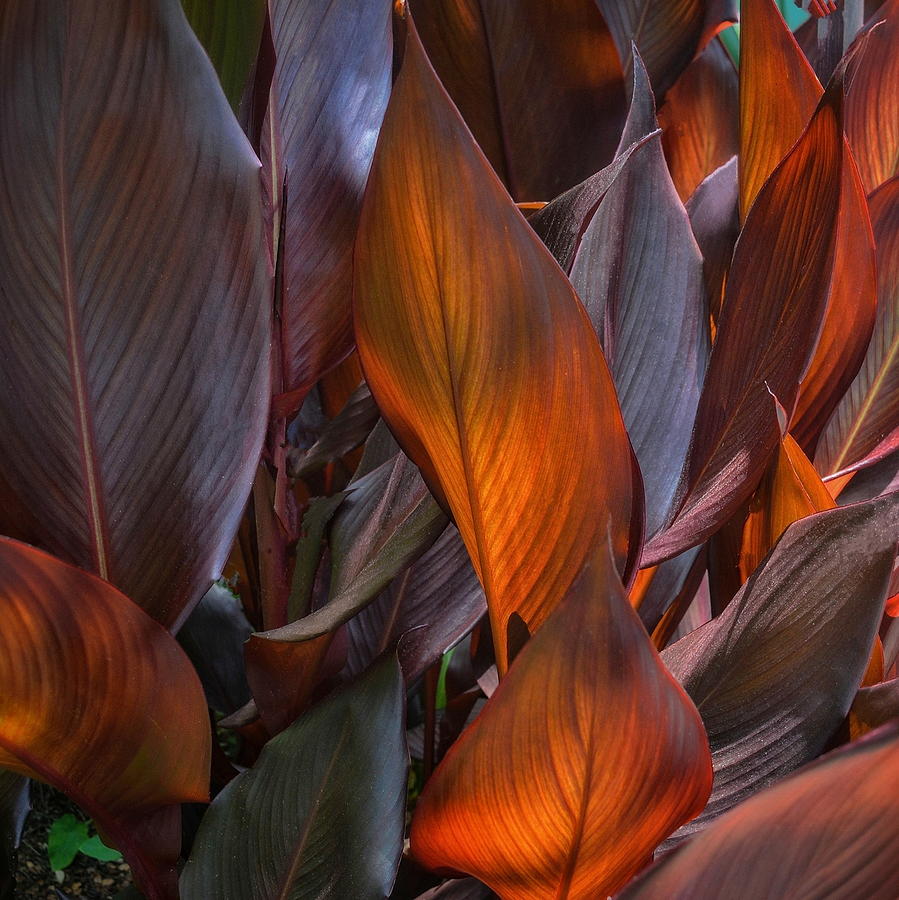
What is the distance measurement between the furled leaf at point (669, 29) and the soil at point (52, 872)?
830 millimetres

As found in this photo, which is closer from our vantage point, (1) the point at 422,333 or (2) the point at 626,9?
(1) the point at 422,333

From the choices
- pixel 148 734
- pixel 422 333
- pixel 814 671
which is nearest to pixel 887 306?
pixel 814 671

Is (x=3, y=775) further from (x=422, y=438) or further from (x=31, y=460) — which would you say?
(x=422, y=438)

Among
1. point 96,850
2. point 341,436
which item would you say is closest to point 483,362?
point 341,436

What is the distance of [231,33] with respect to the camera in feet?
1.65

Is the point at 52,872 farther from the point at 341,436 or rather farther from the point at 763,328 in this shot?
the point at 763,328

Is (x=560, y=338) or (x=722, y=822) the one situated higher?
(x=560, y=338)

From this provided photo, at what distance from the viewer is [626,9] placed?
889mm

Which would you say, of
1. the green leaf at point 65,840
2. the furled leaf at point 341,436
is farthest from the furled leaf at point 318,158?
the green leaf at point 65,840

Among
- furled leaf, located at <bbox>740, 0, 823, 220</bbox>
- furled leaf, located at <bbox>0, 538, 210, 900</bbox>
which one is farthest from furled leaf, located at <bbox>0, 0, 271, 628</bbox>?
furled leaf, located at <bbox>740, 0, 823, 220</bbox>

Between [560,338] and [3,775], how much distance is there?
0.43 m

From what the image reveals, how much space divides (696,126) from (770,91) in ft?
1.09

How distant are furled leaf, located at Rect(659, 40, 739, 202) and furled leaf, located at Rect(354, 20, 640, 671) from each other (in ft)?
1.98

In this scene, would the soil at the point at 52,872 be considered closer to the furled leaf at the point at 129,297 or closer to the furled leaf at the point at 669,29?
the furled leaf at the point at 129,297
